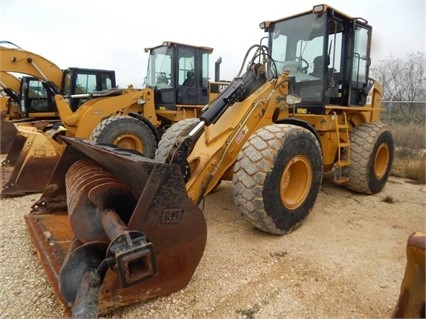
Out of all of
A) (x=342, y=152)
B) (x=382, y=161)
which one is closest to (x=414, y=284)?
(x=342, y=152)

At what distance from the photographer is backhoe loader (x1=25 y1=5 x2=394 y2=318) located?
205 centimetres

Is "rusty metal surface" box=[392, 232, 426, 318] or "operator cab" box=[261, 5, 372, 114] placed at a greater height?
"operator cab" box=[261, 5, 372, 114]

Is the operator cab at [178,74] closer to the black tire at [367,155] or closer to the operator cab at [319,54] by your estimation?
the operator cab at [319,54]

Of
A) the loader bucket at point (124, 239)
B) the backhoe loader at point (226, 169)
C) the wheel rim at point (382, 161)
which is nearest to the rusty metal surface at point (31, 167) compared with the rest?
the backhoe loader at point (226, 169)

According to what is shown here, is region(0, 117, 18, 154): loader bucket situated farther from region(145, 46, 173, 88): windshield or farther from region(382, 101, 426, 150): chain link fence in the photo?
region(382, 101, 426, 150): chain link fence

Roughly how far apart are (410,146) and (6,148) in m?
11.3

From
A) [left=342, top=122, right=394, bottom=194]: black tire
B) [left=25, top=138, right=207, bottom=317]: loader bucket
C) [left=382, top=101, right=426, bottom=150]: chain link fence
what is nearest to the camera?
[left=25, top=138, right=207, bottom=317]: loader bucket

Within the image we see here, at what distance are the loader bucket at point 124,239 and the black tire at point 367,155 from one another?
3206 mm

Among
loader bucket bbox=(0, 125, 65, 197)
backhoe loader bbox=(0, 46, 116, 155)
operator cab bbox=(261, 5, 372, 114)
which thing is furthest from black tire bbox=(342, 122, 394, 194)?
backhoe loader bbox=(0, 46, 116, 155)

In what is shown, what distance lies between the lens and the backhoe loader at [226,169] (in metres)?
2.05

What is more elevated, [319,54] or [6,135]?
[319,54]

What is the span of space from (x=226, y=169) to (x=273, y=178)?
55 centimetres

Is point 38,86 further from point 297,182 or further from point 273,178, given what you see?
point 273,178

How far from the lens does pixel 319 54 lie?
4.36 m
